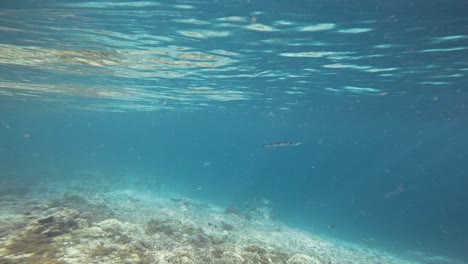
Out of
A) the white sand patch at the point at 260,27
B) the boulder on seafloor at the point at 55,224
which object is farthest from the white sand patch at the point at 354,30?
the boulder on seafloor at the point at 55,224

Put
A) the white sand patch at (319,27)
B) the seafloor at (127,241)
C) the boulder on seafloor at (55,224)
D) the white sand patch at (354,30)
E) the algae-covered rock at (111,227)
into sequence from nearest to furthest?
the seafloor at (127,241), the boulder on seafloor at (55,224), the algae-covered rock at (111,227), the white sand patch at (319,27), the white sand patch at (354,30)

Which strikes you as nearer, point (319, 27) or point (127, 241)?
point (127, 241)

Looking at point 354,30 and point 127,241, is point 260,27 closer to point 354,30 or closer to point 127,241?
point 354,30

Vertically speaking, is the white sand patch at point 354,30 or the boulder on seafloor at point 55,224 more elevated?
the white sand patch at point 354,30

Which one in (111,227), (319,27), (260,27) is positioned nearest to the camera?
(111,227)

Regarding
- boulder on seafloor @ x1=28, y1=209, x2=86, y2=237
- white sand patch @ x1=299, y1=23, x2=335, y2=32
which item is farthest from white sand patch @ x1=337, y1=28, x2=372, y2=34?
boulder on seafloor @ x1=28, y1=209, x2=86, y2=237

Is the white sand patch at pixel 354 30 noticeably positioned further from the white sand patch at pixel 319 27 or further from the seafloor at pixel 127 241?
the seafloor at pixel 127 241

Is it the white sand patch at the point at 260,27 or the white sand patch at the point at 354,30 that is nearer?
the white sand patch at the point at 354,30

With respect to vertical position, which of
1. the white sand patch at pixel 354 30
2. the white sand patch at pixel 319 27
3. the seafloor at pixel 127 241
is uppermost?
the white sand patch at pixel 319 27

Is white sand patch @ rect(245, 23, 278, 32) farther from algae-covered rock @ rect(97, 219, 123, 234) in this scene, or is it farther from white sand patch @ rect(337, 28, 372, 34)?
algae-covered rock @ rect(97, 219, 123, 234)

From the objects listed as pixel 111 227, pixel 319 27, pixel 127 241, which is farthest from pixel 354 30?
pixel 111 227

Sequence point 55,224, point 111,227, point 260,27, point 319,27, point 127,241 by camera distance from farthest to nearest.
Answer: point 260,27 → point 319,27 → point 111,227 → point 127,241 → point 55,224

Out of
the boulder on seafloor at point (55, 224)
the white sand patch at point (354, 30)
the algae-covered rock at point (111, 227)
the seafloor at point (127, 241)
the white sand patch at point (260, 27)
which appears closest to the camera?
the seafloor at point (127, 241)

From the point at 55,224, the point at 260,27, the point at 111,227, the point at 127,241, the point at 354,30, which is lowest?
the point at 111,227
